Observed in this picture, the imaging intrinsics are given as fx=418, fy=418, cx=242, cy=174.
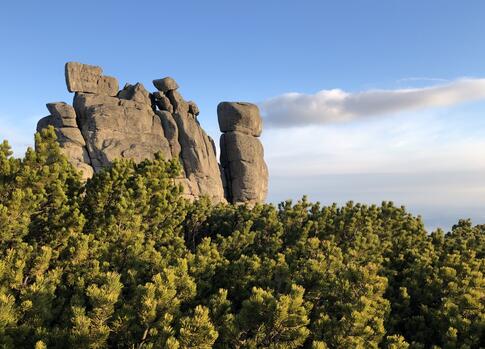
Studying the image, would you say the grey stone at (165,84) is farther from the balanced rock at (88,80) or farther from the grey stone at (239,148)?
the grey stone at (239,148)

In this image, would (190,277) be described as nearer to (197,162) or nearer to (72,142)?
(72,142)

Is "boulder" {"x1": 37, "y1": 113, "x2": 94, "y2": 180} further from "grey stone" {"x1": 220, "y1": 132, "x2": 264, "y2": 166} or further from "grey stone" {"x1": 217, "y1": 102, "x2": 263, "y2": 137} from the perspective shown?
"grey stone" {"x1": 217, "y1": 102, "x2": 263, "y2": 137}

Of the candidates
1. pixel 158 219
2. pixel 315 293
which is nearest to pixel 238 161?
pixel 158 219

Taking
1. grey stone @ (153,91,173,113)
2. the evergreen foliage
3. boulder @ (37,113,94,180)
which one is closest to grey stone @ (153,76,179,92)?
grey stone @ (153,91,173,113)

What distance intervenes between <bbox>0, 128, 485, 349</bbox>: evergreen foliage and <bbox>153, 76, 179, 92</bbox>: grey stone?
1015 inches

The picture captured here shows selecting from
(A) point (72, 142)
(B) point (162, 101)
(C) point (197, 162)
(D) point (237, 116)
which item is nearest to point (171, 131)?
(C) point (197, 162)

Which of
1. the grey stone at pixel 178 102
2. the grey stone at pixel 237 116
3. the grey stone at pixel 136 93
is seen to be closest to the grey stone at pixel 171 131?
the grey stone at pixel 178 102

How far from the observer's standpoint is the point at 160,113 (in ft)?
132

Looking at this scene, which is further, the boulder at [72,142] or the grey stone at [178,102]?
the grey stone at [178,102]

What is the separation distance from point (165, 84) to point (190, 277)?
3492 cm

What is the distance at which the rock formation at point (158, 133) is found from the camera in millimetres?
35594

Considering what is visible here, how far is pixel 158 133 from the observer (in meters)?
38.8

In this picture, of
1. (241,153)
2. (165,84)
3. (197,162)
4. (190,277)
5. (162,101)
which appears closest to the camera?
(190,277)

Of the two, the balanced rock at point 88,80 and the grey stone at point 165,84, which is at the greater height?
the grey stone at point 165,84
